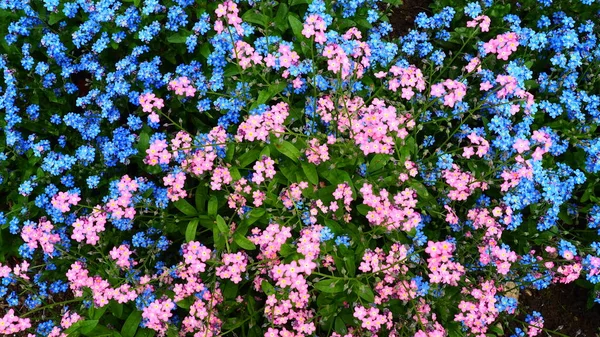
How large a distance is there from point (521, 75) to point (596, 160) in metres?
0.97

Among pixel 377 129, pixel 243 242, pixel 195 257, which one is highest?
pixel 377 129

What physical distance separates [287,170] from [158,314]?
1.45 metres

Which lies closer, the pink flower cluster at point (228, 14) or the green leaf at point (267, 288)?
the green leaf at point (267, 288)

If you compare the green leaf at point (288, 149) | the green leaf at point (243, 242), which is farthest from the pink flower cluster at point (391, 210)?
the green leaf at point (243, 242)

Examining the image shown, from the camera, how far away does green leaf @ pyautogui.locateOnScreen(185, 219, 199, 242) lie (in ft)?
13.6

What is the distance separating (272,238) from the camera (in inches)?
153

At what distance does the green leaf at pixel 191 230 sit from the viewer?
13.6 ft

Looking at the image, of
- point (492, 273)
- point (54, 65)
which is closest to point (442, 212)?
point (492, 273)

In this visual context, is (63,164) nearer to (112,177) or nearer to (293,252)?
(112,177)

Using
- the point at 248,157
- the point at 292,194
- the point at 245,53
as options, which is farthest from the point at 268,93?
the point at 292,194

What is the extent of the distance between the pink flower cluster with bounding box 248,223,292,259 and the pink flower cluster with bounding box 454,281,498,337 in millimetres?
1401

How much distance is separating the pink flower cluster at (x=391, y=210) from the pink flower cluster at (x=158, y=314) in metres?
1.62

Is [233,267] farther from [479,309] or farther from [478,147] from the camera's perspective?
[478,147]

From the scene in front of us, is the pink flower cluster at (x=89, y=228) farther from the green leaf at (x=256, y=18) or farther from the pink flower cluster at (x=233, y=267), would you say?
the green leaf at (x=256, y=18)
